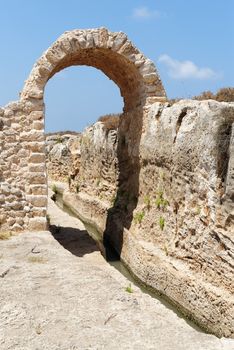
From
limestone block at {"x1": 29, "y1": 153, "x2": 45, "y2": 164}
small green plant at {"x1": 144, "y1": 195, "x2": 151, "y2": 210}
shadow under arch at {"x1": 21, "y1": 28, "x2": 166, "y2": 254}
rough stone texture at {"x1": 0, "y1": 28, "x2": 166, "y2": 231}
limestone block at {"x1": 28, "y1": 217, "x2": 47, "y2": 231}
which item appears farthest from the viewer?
small green plant at {"x1": 144, "y1": 195, "x2": 151, "y2": 210}

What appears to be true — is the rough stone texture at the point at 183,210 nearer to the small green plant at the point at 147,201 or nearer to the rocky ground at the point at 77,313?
the small green plant at the point at 147,201

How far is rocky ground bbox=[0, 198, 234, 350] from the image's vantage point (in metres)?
4.04

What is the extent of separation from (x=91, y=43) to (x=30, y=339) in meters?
7.01

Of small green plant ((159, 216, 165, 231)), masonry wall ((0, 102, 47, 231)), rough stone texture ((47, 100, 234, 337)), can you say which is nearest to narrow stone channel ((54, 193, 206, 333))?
rough stone texture ((47, 100, 234, 337))

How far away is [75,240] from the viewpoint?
1060cm

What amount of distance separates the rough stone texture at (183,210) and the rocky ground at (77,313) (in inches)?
56.1

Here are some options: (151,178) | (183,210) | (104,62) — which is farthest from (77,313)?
(104,62)

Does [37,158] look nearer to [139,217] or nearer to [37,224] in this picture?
[37,224]

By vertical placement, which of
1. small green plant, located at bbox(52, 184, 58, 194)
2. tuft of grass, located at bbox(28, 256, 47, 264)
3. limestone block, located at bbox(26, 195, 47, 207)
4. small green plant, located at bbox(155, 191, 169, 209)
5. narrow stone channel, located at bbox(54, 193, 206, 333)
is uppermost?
small green plant, located at bbox(155, 191, 169, 209)

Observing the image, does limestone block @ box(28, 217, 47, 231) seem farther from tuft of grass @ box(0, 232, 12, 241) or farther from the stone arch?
the stone arch

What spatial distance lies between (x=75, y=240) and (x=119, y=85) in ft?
13.5

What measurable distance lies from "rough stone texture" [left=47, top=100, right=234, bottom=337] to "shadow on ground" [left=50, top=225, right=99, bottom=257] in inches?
29.4

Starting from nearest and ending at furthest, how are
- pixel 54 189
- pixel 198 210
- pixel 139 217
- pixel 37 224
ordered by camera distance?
Answer: 1. pixel 198 210
2. pixel 37 224
3. pixel 139 217
4. pixel 54 189

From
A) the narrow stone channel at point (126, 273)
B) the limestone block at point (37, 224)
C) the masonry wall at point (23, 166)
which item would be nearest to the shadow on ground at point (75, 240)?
the narrow stone channel at point (126, 273)
